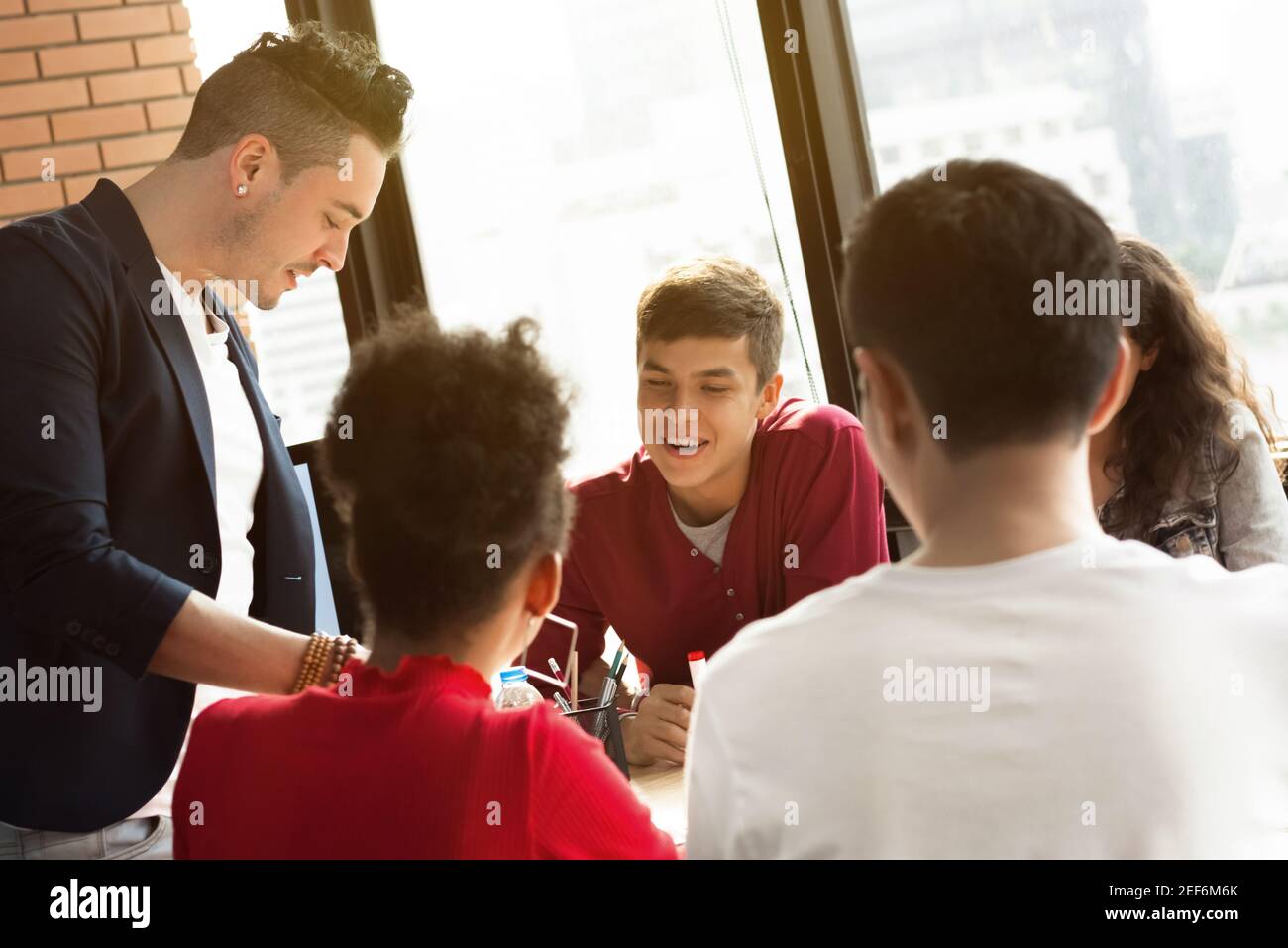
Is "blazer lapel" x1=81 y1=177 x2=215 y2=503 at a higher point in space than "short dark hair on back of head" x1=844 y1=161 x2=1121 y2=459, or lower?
higher

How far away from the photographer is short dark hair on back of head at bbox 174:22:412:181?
5.86 ft

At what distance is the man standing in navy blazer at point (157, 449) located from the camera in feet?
4.70

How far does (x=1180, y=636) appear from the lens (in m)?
0.84

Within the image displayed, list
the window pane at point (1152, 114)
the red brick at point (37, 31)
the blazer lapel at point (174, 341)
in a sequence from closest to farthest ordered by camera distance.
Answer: the blazer lapel at point (174, 341)
the window pane at point (1152, 114)
the red brick at point (37, 31)

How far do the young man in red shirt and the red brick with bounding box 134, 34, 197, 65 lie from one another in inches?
85.1

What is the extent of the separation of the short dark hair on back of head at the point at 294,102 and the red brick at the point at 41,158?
202cm

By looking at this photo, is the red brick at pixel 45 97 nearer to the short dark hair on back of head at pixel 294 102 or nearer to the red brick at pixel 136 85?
the red brick at pixel 136 85

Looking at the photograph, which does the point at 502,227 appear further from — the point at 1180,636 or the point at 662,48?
the point at 1180,636

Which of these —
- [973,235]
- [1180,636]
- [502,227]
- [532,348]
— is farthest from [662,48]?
[1180,636]

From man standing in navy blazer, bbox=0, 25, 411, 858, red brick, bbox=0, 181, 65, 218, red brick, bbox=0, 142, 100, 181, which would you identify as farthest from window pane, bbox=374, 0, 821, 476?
man standing in navy blazer, bbox=0, 25, 411, 858

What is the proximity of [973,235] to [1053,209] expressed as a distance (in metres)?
0.07

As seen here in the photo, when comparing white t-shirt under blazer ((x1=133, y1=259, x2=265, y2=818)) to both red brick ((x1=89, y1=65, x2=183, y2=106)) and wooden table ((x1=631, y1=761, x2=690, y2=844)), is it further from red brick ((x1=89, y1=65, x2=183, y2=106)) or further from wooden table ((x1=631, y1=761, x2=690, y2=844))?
red brick ((x1=89, y1=65, x2=183, y2=106))

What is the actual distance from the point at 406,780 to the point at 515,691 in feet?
2.51

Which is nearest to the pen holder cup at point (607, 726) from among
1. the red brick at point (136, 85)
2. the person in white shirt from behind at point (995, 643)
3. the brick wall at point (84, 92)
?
the person in white shirt from behind at point (995, 643)
